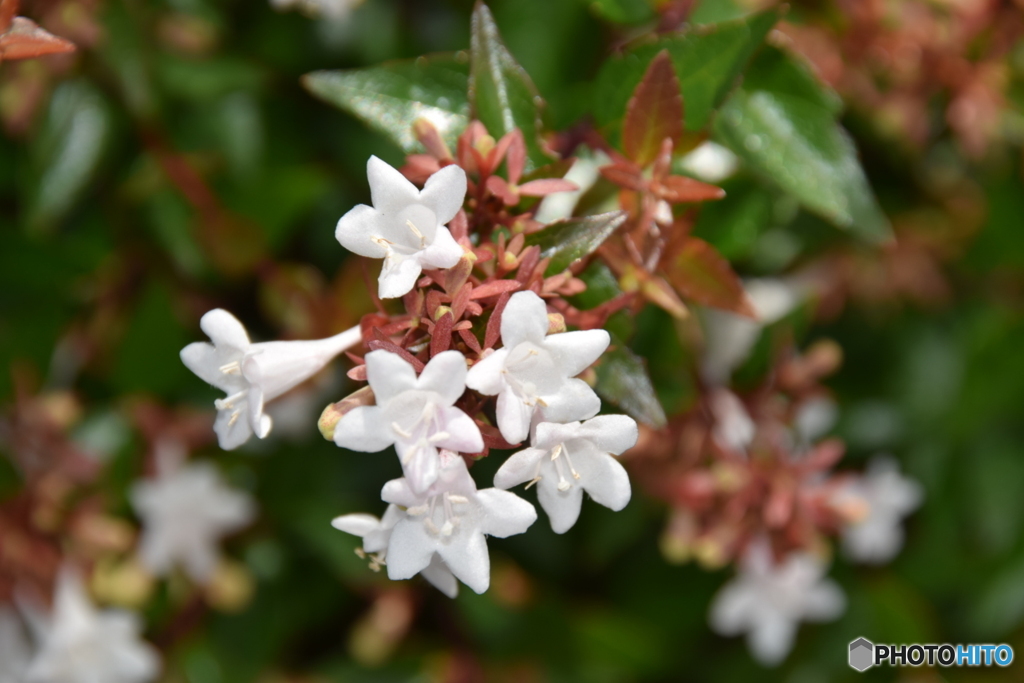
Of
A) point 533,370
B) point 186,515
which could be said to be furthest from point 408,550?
point 186,515

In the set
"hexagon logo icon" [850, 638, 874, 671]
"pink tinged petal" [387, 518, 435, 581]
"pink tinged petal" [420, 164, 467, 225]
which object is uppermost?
"pink tinged petal" [420, 164, 467, 225]

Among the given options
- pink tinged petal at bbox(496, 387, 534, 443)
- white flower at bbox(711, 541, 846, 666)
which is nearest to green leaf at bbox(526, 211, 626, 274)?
pink tinged petal at bbox(496, 387, 534, 443)

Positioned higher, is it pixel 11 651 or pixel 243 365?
pixel 243 365

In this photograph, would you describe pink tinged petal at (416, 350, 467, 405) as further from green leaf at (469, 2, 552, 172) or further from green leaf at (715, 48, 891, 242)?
green leaf at (715, 48, 891, 242)

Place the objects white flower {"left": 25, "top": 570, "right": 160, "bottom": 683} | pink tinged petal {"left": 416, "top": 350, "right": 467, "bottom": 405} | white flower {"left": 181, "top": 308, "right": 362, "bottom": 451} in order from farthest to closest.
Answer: white flower {"left": 25, "top": 570, "right": 160, "bottom": 683}
white flower {"left": 181, "top": 308, "right": 362, "bottom": 451}
pink tinged petal {"left": 416, "top": 350, "right": 467, "bottom": 405}

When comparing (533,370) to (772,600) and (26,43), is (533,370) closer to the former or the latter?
(26,43)

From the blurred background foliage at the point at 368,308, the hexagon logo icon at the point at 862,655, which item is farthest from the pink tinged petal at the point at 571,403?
the hexagon logo icon at the point at 862,655

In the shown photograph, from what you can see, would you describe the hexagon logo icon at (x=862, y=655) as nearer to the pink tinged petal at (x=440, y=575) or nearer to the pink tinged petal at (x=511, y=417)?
the pink tinged petal at (x=440, y=575)
